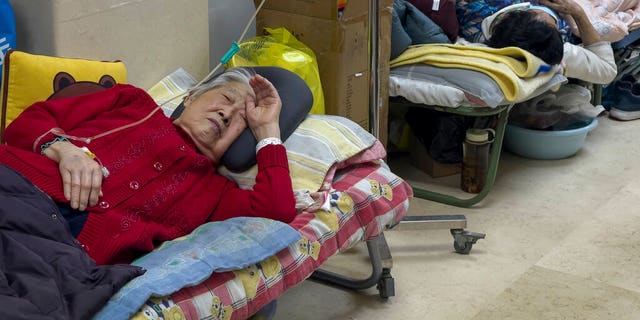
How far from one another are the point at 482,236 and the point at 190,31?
46.9 inches

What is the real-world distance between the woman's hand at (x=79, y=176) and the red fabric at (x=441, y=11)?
1859mm

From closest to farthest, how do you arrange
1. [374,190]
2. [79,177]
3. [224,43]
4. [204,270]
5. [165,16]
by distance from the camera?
[204,270] → [79,177] → [374,190] → [165,16] → [224,43]

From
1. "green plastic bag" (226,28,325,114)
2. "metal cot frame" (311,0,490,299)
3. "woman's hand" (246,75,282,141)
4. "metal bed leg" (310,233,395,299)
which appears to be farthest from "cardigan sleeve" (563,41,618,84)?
"woman's hand" (246,75,282,141)

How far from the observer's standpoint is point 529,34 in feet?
11.1

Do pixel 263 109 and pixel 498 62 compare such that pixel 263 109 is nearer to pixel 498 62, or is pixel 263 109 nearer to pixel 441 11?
pixel 498 62

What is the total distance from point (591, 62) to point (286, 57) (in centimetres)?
145

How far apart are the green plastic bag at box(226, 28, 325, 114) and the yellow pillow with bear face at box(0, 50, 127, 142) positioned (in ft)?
2.30

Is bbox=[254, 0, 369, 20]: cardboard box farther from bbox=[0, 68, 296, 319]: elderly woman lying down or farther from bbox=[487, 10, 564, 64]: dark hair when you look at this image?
bbox=[487, 10, 564, 64]: dark hair

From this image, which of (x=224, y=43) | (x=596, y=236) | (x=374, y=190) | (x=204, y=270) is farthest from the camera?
(x=224, y=43)

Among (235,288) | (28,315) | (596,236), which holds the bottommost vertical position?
(596,236)

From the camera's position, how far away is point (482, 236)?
297cm

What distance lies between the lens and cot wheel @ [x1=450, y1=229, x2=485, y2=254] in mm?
2955

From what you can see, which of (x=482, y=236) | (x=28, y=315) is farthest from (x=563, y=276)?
(x=28, y=315)

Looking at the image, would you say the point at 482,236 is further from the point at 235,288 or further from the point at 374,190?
the point at 235,288
